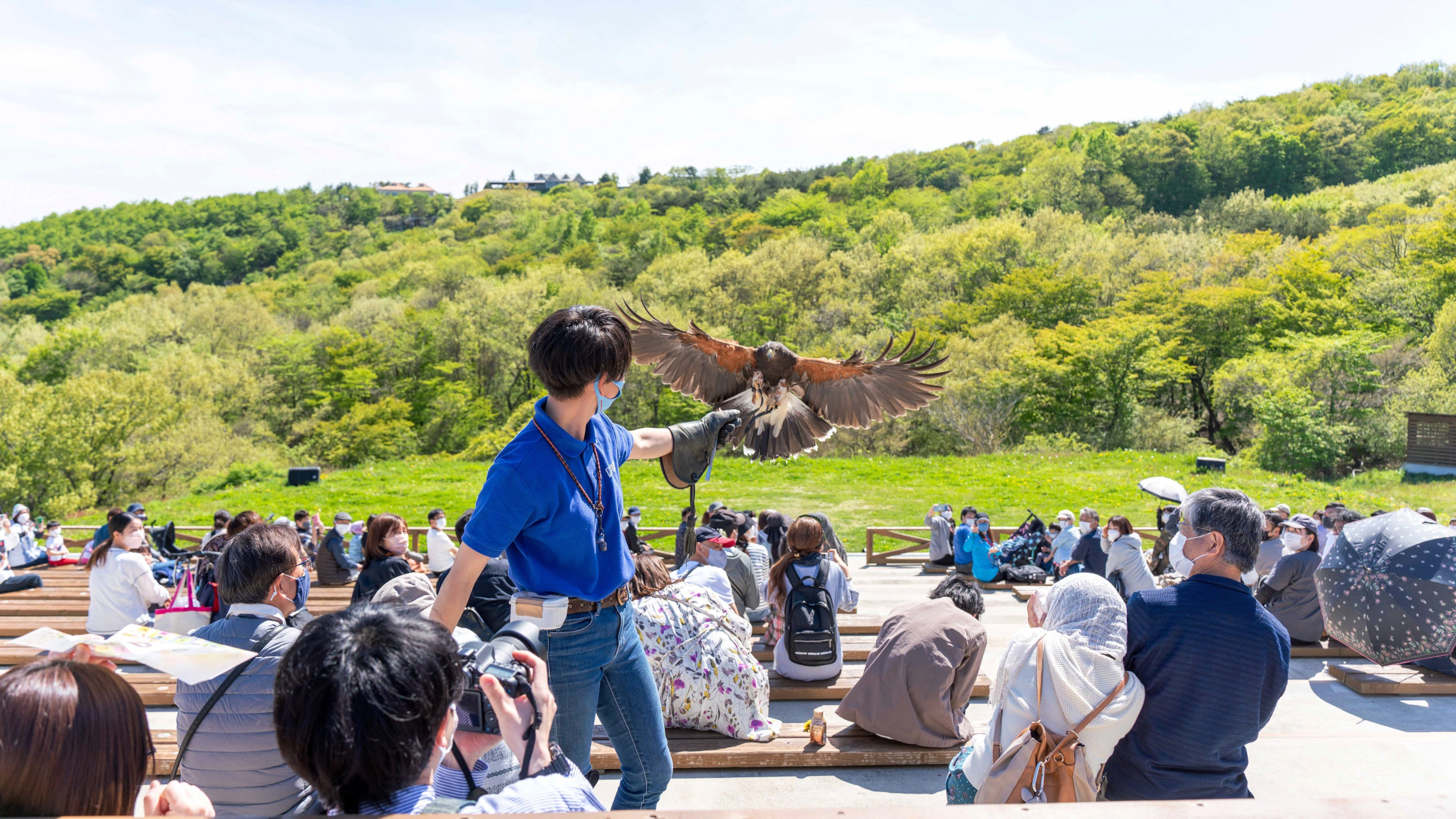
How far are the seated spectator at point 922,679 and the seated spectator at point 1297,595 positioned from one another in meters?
3.47

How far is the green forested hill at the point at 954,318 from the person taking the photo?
28.5m

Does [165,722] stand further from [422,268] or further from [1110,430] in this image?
[422,268]

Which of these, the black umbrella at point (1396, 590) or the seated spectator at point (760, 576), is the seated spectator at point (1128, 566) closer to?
the black umbrella at point (1396, 590)

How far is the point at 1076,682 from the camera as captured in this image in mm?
2529

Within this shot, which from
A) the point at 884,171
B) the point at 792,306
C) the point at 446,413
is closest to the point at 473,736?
the point at 792,306

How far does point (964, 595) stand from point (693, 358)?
102 inches

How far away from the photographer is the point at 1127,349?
32.7m

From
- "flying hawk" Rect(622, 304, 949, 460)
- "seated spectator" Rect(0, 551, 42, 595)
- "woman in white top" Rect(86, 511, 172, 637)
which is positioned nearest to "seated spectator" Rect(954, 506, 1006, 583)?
"flying hawk" Rect(622, 304, 949, 460)

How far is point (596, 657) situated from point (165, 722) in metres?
3.87

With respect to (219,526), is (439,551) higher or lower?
lower

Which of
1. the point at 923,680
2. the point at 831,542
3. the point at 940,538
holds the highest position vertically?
the point at 923,680

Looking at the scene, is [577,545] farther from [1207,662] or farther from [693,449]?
[1207,662]

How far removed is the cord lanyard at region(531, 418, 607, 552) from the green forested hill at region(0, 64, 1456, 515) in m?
27.9

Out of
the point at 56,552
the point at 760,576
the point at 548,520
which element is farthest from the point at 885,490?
the point at 548,520
